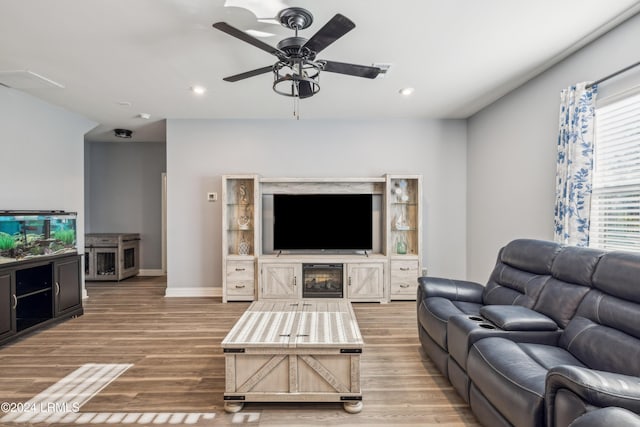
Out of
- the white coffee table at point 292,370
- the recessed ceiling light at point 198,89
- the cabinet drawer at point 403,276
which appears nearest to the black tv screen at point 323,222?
the cabinet drawer at point 403,276

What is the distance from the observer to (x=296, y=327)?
7.81 feet

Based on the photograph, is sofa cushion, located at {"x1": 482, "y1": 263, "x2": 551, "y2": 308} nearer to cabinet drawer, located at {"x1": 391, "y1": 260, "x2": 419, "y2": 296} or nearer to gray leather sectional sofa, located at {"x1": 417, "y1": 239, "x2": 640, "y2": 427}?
gray leather sectional sofa, located at {"x1": 417, "y1": 239, "x2": 640, "y2": 427}

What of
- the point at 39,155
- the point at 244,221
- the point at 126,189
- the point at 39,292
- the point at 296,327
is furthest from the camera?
the point at 126,189

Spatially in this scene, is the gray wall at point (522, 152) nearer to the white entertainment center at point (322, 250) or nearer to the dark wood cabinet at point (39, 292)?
the white entertainment center at point (322, 250)

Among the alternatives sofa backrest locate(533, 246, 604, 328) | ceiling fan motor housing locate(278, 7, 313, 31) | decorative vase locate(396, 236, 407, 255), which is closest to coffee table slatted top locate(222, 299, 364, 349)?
sofa backrest locate(533, 246, 604, 328)

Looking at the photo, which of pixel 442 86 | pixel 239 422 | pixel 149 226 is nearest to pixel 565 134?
pixel 442 86

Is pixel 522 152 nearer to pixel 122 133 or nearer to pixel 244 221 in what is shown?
pixel 244 221

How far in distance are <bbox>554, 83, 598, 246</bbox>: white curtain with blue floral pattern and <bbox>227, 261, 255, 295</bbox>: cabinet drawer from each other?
11.9 ft

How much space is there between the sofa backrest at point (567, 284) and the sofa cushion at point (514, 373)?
0.88ft

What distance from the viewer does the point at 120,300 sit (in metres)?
4.82

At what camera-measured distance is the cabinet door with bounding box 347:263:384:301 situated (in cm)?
460

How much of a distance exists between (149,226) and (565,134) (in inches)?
269

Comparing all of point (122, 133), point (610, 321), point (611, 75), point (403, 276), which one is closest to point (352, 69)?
point (611, 75)

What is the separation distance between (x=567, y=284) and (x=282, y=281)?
327cm
